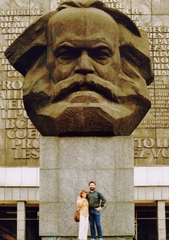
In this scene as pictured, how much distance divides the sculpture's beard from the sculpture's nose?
121 mm

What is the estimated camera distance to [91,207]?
15305mm

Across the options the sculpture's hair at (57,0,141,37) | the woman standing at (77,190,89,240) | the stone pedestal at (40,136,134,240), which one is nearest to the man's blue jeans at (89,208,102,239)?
the woman standing at (77,190,89,240)

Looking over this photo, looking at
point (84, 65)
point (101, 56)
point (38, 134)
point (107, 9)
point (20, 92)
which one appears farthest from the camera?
point (20, 92)

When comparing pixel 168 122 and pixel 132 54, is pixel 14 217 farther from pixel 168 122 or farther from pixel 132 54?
pixel 132 54

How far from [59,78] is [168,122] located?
2076cm

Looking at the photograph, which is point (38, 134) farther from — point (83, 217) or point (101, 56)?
point (83, 217)

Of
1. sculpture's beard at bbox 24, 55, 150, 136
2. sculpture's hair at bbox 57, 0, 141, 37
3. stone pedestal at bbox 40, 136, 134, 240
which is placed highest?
sculpture's hair at bbox 57, 0, 141, 37

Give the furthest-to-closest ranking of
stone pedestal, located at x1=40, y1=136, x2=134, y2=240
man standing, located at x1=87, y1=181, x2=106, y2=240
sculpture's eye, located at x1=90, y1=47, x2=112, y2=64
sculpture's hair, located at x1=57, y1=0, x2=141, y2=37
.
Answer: sculpture's hair, located at x1=57, y1=0, x2=141, y2=37
sculpture's eye, located at x1=90, y1=47, x2=112, y2=64
stone pedestal, located at x1=40, y1=136, x2=134, y2=240
man standing, located at x1=87, y1=181, x2=106, y2=240

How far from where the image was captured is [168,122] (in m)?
37.1

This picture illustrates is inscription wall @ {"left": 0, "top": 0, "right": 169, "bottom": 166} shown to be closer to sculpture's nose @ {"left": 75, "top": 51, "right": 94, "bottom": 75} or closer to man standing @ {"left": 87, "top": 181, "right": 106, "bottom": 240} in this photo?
sculpture's nose @ {"left": 75, "top": 51, "right": 94, "bottom": 75}

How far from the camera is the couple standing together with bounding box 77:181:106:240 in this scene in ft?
49.2

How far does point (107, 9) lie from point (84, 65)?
1977 mm

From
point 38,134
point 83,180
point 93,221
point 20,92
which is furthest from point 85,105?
point 20,92

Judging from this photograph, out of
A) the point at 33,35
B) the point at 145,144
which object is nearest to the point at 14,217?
the point at 145,144
